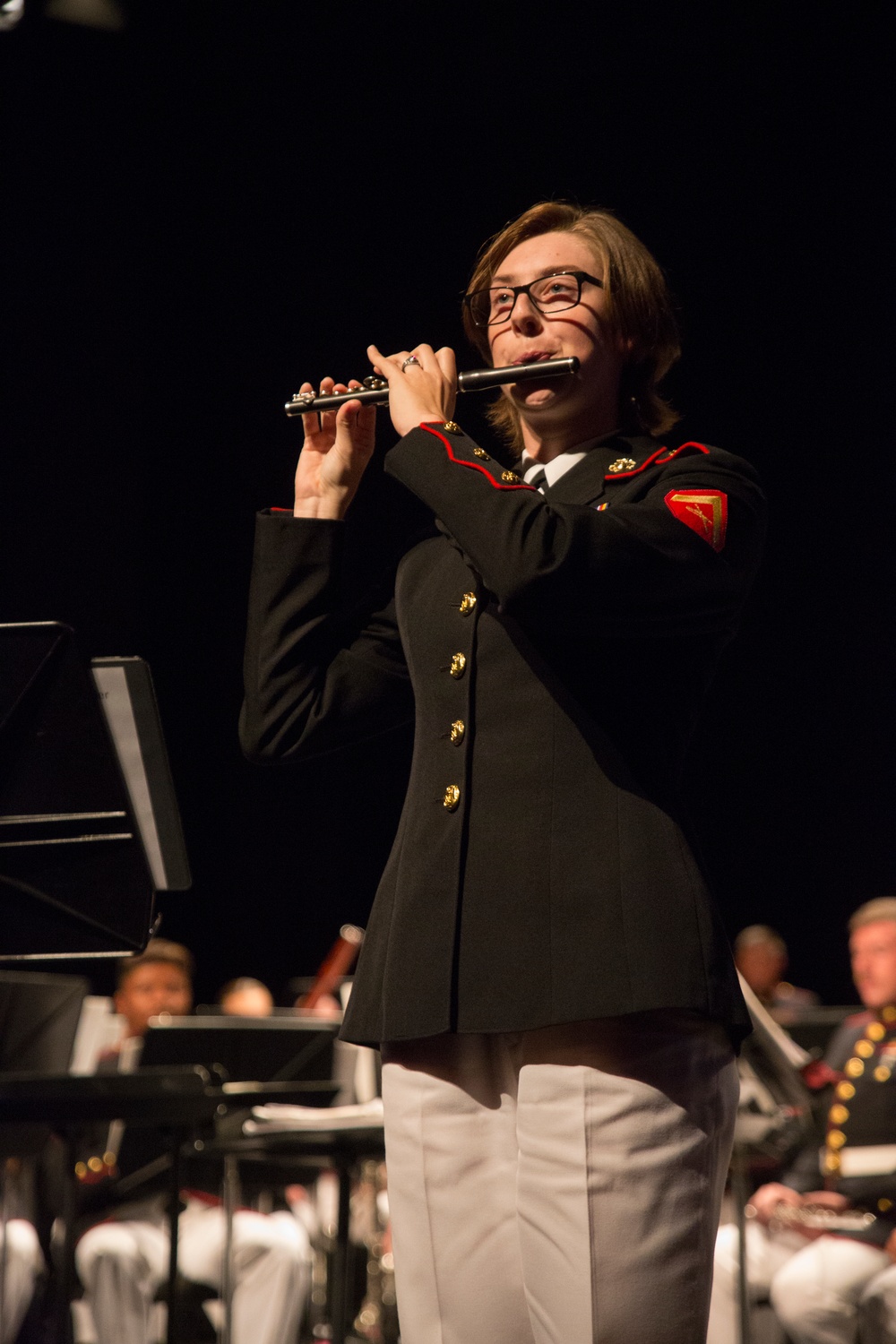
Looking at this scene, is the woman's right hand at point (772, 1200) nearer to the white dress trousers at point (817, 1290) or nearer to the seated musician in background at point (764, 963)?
the white dress trousers at point (817, 1290)

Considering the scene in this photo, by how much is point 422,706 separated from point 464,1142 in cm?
42

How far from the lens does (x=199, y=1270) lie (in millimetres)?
3906

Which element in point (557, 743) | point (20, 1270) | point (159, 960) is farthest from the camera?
point (159, 960)

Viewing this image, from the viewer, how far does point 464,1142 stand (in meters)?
1.23

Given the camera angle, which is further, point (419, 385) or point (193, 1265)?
point (193, 1265)

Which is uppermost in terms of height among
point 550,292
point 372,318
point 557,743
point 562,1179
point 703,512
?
point 372,318

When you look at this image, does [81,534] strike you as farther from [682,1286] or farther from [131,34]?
[682,1286]

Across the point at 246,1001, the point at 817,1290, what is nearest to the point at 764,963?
the point at 246,1001

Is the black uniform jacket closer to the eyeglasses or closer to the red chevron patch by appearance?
the red chevron patch

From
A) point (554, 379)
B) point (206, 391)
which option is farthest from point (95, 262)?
point (554, 379)

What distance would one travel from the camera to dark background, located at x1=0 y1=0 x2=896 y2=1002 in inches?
247

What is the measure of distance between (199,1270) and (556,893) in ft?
10.3

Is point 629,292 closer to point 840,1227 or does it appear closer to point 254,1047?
point 840,1227

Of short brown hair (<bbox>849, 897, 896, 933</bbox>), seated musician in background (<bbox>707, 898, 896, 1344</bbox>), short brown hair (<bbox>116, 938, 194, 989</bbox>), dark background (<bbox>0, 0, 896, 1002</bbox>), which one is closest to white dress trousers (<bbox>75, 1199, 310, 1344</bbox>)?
short brown hair (<bbox>116, 938, 194, 989</bbox>)
